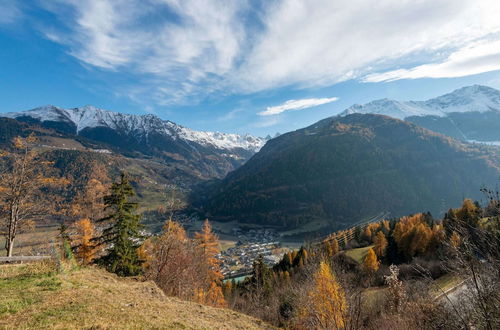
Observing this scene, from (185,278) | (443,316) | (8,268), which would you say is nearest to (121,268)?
(185,278)

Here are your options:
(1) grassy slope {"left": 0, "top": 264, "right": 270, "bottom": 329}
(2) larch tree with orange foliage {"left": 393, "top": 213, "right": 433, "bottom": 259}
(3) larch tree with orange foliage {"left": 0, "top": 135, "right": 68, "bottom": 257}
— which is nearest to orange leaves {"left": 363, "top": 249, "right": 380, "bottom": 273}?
(2) larch tree with orange foliage {"left": 393, "top": 213, "right": 433, "bottom": 259}

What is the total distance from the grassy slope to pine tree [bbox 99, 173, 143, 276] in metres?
8.44

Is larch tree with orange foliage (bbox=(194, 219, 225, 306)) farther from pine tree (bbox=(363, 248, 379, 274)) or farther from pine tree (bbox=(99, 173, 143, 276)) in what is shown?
pine tree (bbox=(363, 248, 379, 274))

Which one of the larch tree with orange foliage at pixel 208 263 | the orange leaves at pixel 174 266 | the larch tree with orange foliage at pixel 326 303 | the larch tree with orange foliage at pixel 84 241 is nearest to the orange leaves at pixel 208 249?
the larch tree with orange foliage at pixel 208 263

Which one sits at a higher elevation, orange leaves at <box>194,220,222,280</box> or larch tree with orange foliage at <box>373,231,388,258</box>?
orange leaves at <box>194,220,222,280</box>

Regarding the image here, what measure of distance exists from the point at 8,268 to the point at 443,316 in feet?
72.5

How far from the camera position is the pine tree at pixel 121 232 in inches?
976

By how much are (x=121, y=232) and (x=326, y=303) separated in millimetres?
20302

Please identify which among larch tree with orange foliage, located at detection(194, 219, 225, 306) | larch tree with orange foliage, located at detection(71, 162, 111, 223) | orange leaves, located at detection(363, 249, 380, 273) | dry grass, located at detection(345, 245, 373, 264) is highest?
larch tree with orange foliage, located at detection(71, 162, 111, 223)

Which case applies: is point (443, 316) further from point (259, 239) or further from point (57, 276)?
point (259, 239)

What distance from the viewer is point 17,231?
22.0 m

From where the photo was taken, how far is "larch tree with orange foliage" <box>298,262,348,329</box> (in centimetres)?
1479

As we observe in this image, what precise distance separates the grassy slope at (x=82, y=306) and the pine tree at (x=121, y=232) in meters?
8.44

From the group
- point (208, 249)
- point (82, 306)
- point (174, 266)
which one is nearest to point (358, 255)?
point (208, 249)
